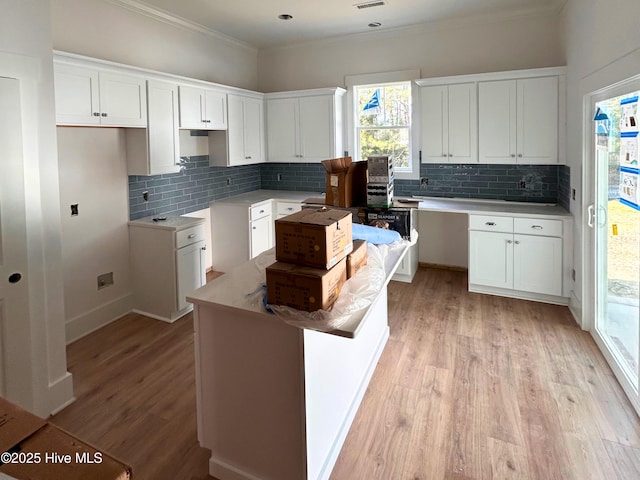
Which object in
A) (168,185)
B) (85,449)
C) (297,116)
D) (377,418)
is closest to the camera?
(85,449)

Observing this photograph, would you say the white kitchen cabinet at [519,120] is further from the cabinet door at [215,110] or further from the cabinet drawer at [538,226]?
the cabinet door at [215,110]

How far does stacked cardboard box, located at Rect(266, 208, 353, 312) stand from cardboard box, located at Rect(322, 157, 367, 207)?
3.21 feet

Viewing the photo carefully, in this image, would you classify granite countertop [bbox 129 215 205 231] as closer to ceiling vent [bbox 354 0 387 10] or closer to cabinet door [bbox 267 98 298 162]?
cabinet door [bbox 267 98 298 162]

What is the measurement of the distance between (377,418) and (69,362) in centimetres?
236

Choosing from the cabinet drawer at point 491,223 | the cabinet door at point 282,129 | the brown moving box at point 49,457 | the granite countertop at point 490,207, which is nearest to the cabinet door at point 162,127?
the cabinet door at point 282,129

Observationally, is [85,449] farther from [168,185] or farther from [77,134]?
[168,185]

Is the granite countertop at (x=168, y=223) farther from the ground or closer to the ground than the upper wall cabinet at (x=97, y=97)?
closer to the ground

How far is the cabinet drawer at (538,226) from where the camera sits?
412 centimetres

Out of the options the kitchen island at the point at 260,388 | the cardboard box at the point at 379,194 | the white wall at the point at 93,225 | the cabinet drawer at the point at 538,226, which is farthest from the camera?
the cabinet drawer at the point at 538,226

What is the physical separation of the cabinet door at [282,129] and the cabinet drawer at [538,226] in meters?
2.87

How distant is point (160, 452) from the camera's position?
229cm

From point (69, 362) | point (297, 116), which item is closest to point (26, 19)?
point (69, 362)

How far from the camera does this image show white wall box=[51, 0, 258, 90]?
11.5ft

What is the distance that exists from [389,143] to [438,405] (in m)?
3.64
